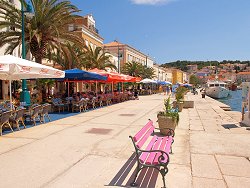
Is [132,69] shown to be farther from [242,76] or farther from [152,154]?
[242,76]

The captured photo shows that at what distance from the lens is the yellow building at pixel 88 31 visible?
33.0 m

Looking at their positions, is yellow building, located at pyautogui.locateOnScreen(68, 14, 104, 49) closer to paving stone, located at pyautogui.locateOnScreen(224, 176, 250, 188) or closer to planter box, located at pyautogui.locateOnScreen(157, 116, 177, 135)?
planter box, located at pyautogui.locateOnScreen(157, 116, 177, 135)

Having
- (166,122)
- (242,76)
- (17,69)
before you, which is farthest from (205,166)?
(242,76)

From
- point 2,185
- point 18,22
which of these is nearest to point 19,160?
point 2,185

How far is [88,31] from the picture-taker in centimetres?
3509

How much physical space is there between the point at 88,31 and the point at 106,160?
1258 inches

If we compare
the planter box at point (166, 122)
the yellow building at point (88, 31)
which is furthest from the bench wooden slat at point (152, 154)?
the yellow building at point (88, 31)

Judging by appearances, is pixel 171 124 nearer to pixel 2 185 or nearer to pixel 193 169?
pixel 193 169

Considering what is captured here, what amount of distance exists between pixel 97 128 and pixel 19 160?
4.09 metres

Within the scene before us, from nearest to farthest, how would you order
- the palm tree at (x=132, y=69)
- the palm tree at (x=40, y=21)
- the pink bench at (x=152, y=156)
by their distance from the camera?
the pink bench at (x=152, y=156) → the palm tree at (x=40, y=21) → the palm tree at (x=132, y=69)

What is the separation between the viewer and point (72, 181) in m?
4.29

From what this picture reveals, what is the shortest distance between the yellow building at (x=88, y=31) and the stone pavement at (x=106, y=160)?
2646 cm

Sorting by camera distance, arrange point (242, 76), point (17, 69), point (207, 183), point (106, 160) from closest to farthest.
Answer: point (207, 183), point (106, 160), point (17, 69), point (242, 76)

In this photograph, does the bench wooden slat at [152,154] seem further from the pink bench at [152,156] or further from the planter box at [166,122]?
the planter box at [166,122]
